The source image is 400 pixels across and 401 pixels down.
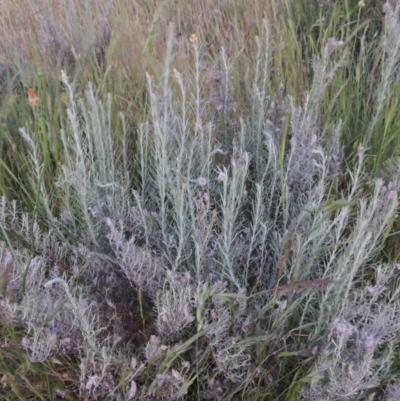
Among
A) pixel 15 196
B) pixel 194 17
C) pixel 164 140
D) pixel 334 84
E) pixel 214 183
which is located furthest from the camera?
pixel 194 17

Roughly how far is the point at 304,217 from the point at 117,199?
0.46 metres

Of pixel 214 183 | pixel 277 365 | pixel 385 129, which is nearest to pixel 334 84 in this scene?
pixel 385 129

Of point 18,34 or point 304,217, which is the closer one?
point 304,217

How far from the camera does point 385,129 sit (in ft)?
4.57

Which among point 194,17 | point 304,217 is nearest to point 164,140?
point 304,217

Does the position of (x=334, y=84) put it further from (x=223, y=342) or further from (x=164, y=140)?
(x=223, y=342)

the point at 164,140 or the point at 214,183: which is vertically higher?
the point at 164,140

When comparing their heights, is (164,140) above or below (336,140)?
above

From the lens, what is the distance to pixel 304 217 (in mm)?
1219

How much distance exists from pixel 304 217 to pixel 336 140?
254mm

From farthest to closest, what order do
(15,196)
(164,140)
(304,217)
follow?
(15,196)
(304,217)
(164,140)

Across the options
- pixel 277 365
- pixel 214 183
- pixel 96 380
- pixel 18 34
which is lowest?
pixel 277 365

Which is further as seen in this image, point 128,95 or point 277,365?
point 128,95

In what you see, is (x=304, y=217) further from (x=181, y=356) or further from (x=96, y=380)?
(x=96, y=380)
